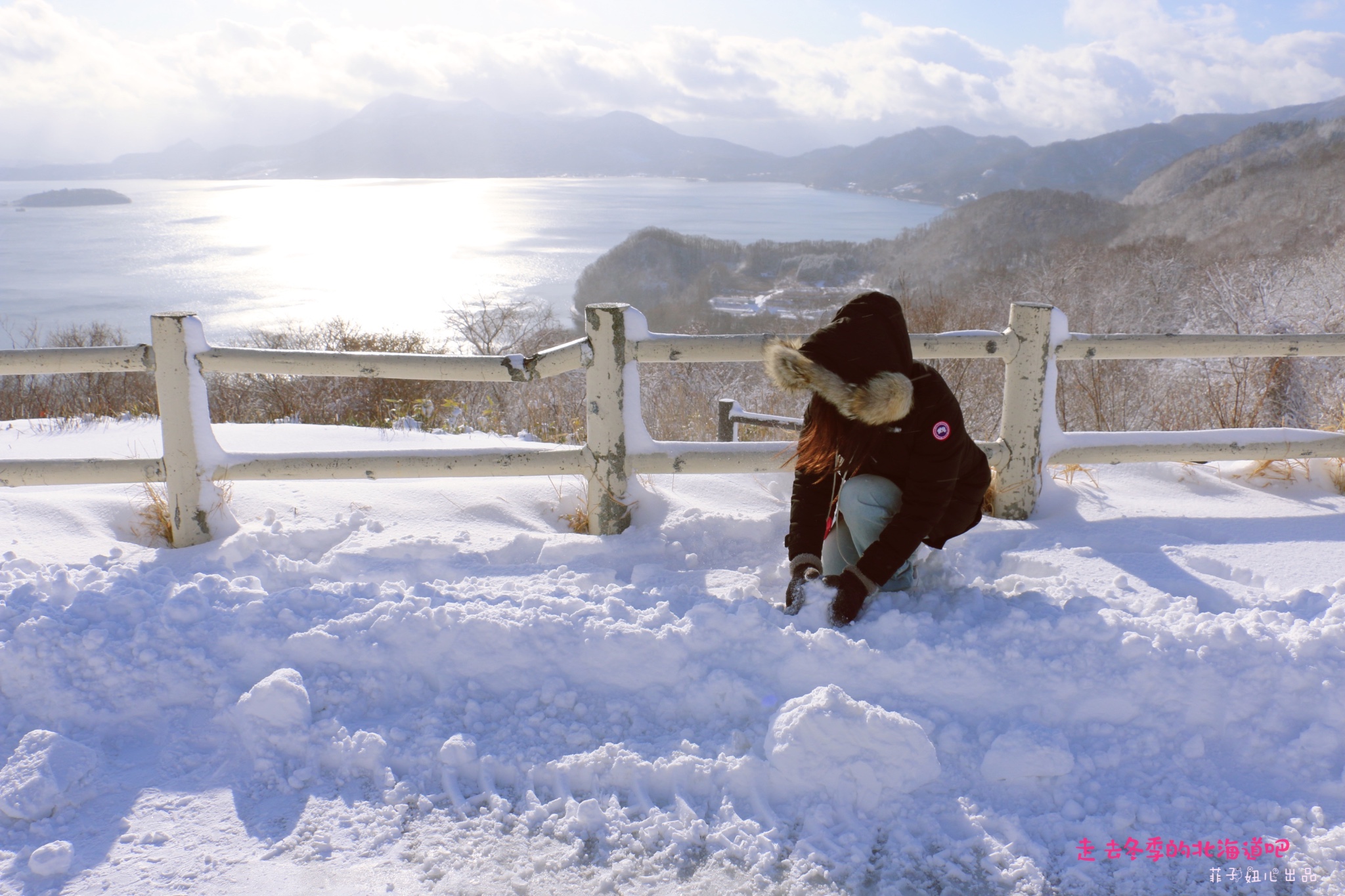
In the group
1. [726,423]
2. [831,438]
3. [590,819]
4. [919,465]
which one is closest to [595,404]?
[831,438]

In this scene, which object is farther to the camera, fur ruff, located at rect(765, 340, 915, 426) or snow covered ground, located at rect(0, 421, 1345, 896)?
fur ruff, located at rect(765, 340, 915, 426)

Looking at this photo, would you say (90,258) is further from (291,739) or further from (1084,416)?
(291,739)

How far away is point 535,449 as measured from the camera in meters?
3.92

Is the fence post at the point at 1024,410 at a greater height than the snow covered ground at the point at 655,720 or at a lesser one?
greater

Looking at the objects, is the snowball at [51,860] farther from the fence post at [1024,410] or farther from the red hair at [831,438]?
the fence post at [1024,410]

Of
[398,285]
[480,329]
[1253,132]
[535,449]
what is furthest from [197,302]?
[1253,132]

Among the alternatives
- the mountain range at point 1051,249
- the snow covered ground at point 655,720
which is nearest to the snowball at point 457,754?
the snow covered ground at point 655,720

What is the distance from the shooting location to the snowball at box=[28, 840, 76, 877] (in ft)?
6.75

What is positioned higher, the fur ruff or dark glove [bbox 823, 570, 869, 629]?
the fur ruff

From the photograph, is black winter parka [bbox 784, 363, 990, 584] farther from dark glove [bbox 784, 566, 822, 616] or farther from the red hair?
dark glove [bbox 784, 566, 822, 616]

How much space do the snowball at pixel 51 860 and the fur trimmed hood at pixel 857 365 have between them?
7.62 feet

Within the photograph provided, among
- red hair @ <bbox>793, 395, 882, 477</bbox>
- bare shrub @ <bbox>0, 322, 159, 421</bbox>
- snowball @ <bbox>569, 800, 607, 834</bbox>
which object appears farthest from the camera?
bare shrub @ <bbox>0, 322, 159, 421</bbox>

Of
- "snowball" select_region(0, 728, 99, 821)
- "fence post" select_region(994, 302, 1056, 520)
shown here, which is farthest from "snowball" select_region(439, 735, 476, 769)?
"fence post" select_region(994, 302, 1056, 520)

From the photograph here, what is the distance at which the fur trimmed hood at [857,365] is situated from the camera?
2.58 m
